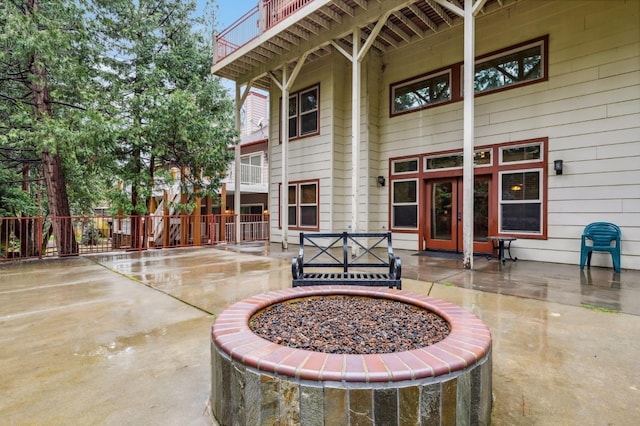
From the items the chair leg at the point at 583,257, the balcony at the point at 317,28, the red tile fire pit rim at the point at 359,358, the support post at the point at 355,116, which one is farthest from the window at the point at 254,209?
the red tile fire pit rim at the point at 359,358

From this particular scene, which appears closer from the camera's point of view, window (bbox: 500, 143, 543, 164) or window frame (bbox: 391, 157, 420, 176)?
window (bbox: 500, 143, 543, 164)

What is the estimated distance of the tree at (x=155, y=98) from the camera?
799 cm

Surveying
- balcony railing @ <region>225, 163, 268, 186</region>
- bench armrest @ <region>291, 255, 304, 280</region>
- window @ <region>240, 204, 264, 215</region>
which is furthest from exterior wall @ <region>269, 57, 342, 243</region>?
window @ <region>240, 204, 264, 215</region>

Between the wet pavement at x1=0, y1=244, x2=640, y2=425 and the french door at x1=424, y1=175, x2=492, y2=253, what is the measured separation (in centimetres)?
161

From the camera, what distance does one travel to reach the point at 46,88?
7734 millimetres

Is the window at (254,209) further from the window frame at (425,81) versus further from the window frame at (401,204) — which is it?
the window frame at (425,81)

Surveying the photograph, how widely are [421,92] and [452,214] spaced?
316 centimetres

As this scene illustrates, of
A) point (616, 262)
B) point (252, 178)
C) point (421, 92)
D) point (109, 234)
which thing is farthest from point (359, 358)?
point (252, 178)

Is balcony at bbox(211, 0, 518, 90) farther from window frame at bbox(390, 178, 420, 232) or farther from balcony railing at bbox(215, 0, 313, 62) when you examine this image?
window frame at bbox(390, 178, 420, 232)

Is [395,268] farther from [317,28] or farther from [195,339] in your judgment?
[317,28]

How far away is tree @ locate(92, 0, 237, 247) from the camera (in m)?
7.99

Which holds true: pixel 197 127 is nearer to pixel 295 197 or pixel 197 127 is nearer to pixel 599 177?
pixel 295 197

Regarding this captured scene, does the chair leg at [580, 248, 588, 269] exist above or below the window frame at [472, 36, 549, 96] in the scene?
below

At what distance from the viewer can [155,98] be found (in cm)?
791
